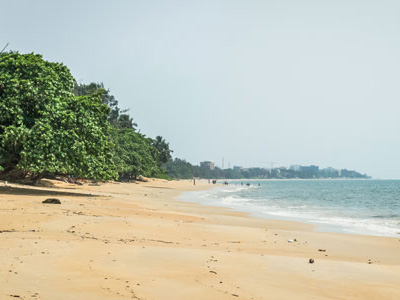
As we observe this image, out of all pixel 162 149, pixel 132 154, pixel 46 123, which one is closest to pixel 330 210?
pixel 46 123

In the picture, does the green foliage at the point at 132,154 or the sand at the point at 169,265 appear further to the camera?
the green foliage at the point at 132,154

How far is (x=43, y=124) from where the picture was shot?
2239cm

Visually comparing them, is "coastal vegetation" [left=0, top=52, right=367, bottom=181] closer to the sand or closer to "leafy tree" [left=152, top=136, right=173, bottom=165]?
the sand

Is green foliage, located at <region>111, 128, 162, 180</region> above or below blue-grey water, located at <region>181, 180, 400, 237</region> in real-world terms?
above

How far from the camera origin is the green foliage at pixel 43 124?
72.4ft

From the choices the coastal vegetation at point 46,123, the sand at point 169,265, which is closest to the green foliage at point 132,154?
the coastal vegetation at point 46,123

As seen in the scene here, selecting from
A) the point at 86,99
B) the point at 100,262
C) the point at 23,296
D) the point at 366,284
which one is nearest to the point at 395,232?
the point at 366,284

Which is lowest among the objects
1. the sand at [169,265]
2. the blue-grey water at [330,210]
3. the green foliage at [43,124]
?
the blue-grey water at [330,210]

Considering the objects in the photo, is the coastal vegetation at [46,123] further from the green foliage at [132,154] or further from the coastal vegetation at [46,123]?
the green foliage at [132,154]

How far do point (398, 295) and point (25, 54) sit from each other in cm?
2447

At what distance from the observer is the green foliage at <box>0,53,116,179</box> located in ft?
72.4

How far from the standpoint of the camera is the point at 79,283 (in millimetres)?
6312

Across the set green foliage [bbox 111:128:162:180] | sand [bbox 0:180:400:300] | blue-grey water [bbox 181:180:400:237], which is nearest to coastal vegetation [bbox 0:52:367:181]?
sand [bbox 0:180:400:300]

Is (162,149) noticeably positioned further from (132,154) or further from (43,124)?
(43,124)
